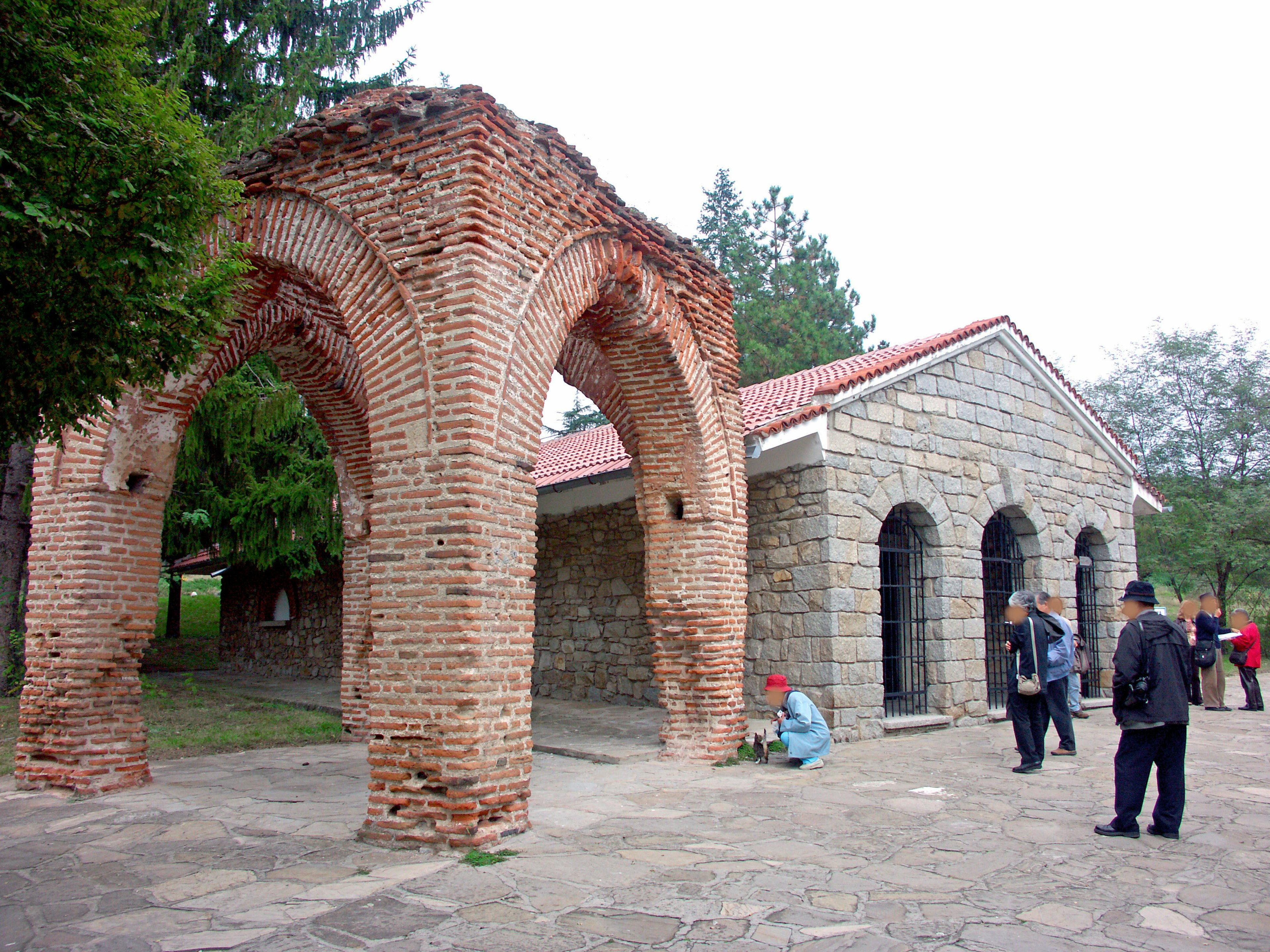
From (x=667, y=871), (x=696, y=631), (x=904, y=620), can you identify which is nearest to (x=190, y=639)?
(x=904, y=620)

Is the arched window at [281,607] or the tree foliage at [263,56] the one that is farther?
the arched window at [281,607]

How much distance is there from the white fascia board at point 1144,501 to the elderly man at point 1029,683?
7903 mm

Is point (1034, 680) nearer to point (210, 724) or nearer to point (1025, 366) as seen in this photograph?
point (1025, 366)

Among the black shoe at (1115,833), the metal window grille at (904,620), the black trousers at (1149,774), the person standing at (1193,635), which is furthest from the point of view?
the person standing at (1193,635)

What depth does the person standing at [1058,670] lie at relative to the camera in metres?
7.27

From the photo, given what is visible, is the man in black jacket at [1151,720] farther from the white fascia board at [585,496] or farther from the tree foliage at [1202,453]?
the tree foliage at [1202,453]

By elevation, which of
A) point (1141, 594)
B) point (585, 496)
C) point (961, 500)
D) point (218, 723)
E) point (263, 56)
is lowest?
point (218, 723)

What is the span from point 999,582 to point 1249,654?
3.01 m

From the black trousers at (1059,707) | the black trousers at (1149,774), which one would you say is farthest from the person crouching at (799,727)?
the black trousers at (1149,774)

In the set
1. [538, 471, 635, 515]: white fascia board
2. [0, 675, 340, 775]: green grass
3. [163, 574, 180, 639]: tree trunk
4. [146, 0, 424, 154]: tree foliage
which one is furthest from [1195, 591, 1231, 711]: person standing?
[163, 574, 180, 639]: tree trunk

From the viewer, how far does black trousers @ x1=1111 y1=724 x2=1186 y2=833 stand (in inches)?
194

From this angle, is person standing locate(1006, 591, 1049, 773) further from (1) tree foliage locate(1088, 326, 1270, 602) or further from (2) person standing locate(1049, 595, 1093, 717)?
(1) tree foliage locate(1088, 326, 1270, 602)

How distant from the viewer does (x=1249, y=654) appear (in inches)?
432

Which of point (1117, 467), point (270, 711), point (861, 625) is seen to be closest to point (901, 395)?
point (861, 625)
